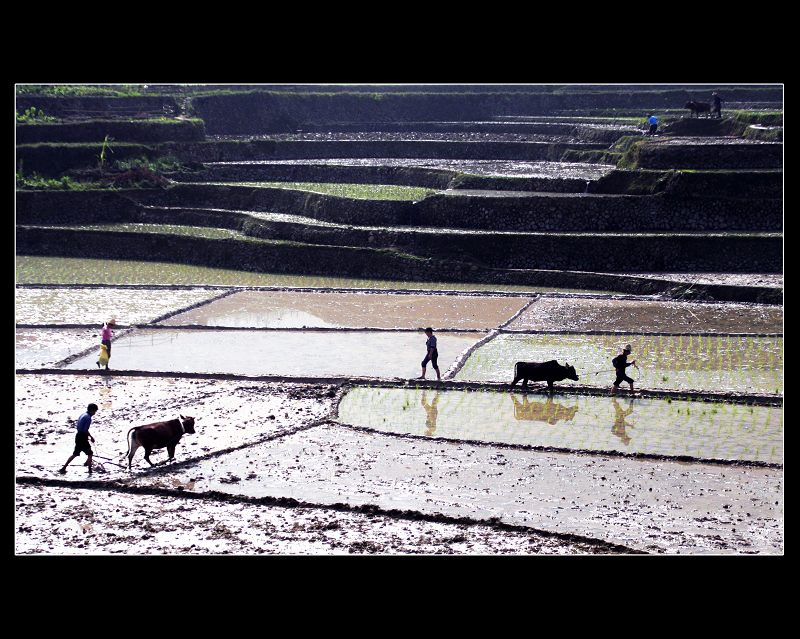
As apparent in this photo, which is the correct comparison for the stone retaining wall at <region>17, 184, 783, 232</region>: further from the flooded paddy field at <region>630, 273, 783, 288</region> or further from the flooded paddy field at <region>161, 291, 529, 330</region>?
the flooded paddy field at <region>161, 291, 529, 330</region>

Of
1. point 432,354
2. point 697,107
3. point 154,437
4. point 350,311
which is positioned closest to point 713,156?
point 697,107

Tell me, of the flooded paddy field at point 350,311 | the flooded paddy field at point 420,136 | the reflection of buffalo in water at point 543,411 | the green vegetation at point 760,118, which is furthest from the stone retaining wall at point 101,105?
the reflection of buffalo in water at point 543,411

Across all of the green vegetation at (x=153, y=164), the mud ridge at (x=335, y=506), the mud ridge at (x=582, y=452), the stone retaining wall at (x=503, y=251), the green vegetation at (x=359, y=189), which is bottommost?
the mud ridge at (x=335, y=506)

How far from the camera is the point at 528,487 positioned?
34.5 ft

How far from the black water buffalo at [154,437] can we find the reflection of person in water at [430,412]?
2.66 metres

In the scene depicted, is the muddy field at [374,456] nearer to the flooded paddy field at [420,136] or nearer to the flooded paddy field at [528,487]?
the flooded paddy field at [528,487]

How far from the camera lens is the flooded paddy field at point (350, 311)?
1923 centimetres

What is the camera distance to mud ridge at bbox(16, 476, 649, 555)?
359 inches

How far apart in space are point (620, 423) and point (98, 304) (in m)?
11.1

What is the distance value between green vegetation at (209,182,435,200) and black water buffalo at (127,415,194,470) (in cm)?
1690

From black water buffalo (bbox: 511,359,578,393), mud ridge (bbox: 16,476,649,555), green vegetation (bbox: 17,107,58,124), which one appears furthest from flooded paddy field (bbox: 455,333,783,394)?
green vegetation (bbox: 17,107,58,124)

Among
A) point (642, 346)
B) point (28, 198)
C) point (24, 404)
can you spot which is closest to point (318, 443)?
point (24, 404)

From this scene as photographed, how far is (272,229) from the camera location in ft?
88.0

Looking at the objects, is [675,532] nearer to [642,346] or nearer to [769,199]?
[642,346]
